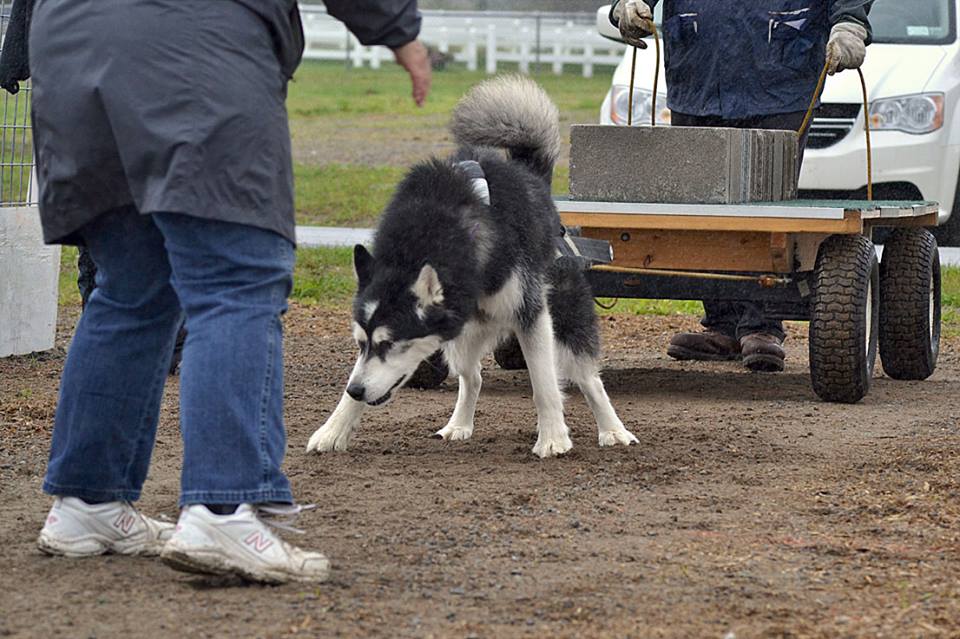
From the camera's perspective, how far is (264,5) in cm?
321

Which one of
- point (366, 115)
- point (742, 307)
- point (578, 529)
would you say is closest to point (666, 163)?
point (742, 307)

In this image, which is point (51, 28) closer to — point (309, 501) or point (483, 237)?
point (309, 501)

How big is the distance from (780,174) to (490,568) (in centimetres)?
377

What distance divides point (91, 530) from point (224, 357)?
667 mm

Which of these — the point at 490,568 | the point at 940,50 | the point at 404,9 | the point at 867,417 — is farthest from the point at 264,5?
the point at 940,50

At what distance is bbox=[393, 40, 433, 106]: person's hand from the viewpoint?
333cm

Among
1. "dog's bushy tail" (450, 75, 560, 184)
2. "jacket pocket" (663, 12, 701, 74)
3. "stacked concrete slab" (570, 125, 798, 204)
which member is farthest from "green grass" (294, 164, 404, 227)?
"dog's bushy tail" (450, 75, 560, 184)

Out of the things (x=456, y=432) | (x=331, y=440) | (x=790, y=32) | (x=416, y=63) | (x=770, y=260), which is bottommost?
(x=456, y=432)

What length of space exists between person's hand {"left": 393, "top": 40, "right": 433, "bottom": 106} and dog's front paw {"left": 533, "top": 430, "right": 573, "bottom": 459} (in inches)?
79.1

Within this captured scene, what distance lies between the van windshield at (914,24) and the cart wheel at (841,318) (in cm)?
482

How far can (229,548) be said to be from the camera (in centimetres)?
316

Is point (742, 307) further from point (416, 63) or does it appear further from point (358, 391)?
point (416, 63)

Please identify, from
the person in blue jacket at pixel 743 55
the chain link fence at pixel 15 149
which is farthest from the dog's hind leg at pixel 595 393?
the chain link fence at pixel 15 149

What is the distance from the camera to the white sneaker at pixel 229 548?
3.14 meters
